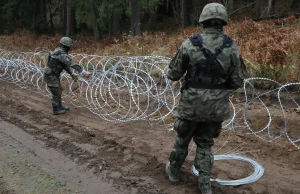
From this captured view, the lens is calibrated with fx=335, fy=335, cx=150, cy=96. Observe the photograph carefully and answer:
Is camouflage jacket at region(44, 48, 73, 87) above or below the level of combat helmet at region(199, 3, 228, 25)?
below

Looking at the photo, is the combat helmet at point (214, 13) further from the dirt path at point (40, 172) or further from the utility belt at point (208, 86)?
the dirt path at point (40, 172)

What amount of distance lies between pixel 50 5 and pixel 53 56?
21.1m

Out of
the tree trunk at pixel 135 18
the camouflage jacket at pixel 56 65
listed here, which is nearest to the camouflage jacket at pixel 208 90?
the camouflage jacket at pixel 56 65

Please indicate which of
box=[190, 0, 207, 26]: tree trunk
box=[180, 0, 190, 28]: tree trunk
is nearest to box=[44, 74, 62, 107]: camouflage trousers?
box=[190, 0, 207, 26]: tree trunk

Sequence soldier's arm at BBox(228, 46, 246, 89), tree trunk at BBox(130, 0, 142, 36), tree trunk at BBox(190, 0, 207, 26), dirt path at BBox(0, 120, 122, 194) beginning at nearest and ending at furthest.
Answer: soldier's arm at BBox(228, 46, 246, 89)
dirt path at BBox(0, 120, 122, 194)
tree trunk at BBox(130, 0, 142, 36)
tree trunk at BBox(190, 0, 207, 26)

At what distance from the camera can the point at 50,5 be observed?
2688 centimetres

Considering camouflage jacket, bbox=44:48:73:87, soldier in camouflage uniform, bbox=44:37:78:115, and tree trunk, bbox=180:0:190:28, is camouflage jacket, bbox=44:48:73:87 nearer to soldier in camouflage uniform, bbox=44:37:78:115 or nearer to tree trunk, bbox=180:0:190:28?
soldier in camouflage uniform, bbox=44:37:78:115

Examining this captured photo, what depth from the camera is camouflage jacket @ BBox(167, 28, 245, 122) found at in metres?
3.51

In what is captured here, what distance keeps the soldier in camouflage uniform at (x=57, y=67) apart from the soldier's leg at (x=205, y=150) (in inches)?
178

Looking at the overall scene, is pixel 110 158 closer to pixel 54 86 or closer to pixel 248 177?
pixel 248 177

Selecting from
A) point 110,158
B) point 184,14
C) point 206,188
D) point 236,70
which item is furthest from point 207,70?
point 184,14

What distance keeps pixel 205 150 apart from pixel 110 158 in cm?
190

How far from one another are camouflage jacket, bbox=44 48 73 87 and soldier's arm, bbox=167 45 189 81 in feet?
14.2

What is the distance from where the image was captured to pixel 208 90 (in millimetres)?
3607
